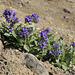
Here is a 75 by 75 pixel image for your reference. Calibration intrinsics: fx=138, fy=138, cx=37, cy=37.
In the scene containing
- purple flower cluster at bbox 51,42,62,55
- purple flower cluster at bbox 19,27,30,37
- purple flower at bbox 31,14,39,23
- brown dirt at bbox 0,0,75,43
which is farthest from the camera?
brown dirt at bbox 0,0,75,43

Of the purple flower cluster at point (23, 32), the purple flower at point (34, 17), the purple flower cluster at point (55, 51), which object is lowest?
the purple flower cluster at point (55, 51)

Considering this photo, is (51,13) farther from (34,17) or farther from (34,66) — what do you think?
(34,66)

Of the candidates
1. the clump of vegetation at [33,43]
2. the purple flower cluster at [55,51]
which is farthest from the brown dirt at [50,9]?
the purple flower cluster at [55,51]

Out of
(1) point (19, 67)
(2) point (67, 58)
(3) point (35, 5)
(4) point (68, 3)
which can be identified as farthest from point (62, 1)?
(1) point (19, 67)

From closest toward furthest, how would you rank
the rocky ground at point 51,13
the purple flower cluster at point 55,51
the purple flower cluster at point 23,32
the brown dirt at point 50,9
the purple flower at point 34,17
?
the purple flower cluster at point 23,32 → the purple flower cluster at point 55,51 → the purple flower at point 34,17 → the rocky ground at point 51,13 → the brown dirt at point 50,9

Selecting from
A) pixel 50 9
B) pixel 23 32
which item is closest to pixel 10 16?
pixel 23 32

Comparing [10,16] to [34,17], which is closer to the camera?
[10,16]

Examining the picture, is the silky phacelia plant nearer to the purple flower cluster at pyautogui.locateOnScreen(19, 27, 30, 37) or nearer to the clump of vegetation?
the clump of vegetation

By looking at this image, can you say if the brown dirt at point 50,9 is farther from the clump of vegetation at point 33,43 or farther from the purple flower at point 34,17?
the clump of vegetation at point 33,43

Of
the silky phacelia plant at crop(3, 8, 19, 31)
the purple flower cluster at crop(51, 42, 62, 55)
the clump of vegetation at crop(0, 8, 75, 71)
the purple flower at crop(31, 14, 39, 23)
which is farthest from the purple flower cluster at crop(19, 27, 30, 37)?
the purple flower cluster at crop(51, 42, 62, 55)

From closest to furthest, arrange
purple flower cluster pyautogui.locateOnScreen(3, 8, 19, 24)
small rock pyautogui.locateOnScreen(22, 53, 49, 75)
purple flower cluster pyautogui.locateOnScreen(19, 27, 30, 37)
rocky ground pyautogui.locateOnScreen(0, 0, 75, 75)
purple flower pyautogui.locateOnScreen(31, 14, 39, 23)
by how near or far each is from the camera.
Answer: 1. small rock pyautogui.locateOnScreen(22, 53, 49, 75)
2. purple flower cluster pyautogui.locateOnScreen(19, 27, 30, 37)
3. purple flower cluster pyautogui.locateOnScreen(3, 8, 19, 24)
4. purple flower pyautogui.locateOnScreen(31, 14, 39, 23)
5. rocky ground pyautogui.locateOnScreen(0, 0, 75, 75)

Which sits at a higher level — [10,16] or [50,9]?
[10,16]
